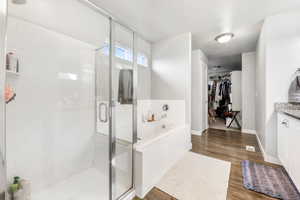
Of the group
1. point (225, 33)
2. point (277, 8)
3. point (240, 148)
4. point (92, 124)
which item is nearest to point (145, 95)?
point (92, 124)

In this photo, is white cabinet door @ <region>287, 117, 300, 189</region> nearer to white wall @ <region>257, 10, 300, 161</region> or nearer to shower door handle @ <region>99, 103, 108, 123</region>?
white wall @ <region>257, 10, 300, 161</region>

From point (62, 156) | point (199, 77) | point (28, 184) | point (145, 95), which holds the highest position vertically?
point (199, 77)

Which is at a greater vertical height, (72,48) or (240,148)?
(72,48)

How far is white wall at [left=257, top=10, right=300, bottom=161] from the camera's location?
85.3 inches

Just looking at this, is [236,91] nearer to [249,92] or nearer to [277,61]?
[249,92]

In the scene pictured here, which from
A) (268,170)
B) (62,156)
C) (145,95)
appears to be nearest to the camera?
(62,156)

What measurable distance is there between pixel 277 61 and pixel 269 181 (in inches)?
76.6

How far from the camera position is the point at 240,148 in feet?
9.71

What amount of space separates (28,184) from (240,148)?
3.74m

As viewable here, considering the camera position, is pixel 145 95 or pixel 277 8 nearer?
pixel 277 8

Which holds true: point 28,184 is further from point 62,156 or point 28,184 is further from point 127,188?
point 127,188

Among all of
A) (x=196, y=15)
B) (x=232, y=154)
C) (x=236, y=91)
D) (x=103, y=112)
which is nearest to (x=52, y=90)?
(x=103, y=112)

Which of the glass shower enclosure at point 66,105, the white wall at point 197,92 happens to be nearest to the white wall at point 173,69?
the glass shower enclosure at point 66,105

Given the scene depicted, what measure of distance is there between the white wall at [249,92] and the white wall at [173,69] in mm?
2537
